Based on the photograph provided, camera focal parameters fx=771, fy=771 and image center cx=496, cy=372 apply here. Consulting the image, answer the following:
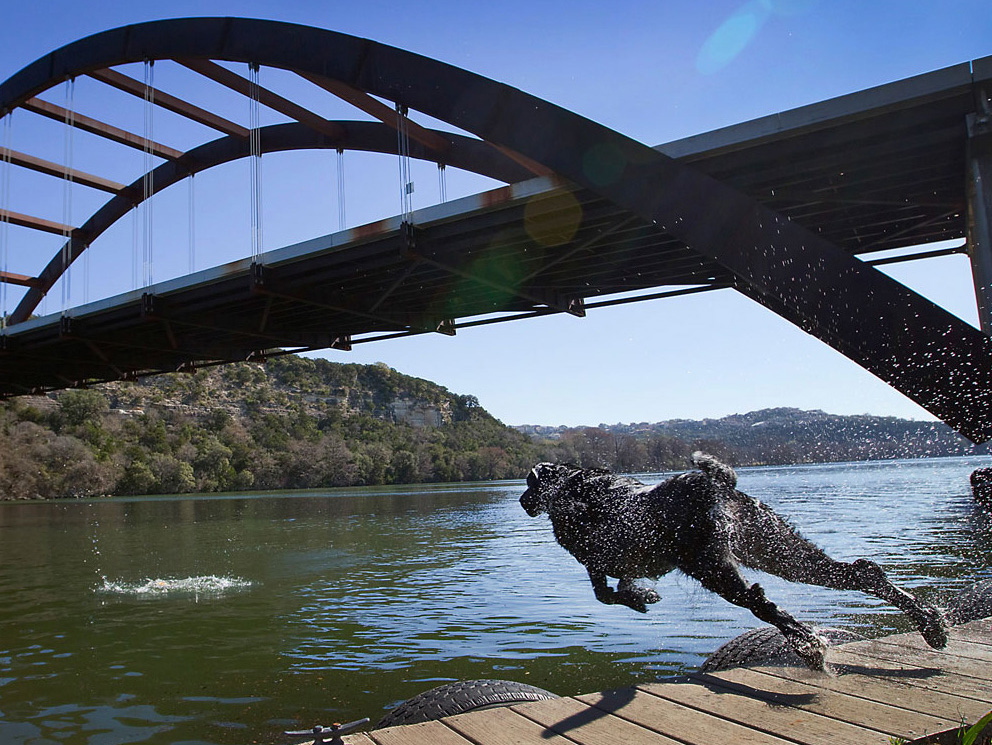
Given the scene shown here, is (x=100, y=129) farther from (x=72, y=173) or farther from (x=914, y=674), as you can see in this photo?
(x=914, y=674)

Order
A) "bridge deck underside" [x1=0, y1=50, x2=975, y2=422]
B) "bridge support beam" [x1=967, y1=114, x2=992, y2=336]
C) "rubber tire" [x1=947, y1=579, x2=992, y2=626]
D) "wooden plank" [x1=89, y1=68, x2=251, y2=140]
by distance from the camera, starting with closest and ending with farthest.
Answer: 1. "rubber tire" [x1=947, y1=579, x2=992, y2=626]
2. "bridge support beam" [x1=967, y1=114, x2=992, y2=336]
3. "bridge deck underside" [x1=0, y1=50, x2=975, y2=422]
4. "wooden plank" [x1=89, y1=68, x2=251, y2=140]

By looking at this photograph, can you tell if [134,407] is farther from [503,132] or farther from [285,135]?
[503,132]

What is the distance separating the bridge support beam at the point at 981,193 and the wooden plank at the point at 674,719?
5.52m

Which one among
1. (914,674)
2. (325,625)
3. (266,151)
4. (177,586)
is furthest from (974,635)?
(266,151)

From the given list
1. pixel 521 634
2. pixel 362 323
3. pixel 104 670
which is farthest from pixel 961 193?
pixel 362 323

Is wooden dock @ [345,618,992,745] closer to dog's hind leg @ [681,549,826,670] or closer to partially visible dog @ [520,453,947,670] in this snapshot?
dog's hind leg @ [681,549,826,670]

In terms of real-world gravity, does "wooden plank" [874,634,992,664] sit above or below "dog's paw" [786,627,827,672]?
below

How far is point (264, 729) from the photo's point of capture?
5410mm

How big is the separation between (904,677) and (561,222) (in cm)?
850

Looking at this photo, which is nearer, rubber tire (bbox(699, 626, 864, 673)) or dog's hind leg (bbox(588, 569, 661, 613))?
dog's hind leg (bbox(588, 569, 661, 613))

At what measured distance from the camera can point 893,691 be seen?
3.47 metres

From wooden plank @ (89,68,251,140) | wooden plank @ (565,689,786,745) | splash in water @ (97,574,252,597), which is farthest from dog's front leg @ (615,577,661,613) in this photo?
wooden plank @ (89,68,251,140)

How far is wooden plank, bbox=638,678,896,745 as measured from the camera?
292cm

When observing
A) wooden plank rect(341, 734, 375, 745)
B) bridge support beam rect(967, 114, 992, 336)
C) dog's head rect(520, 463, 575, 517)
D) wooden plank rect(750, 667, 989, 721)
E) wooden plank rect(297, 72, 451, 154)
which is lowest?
wooden plank rect(750, 667, 989, 721)
